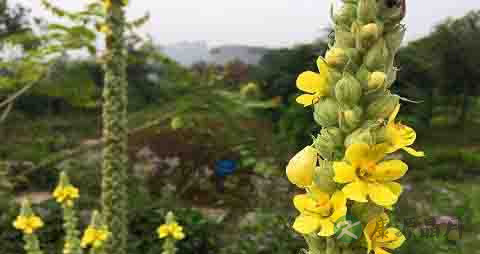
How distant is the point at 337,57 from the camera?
0.72 meters

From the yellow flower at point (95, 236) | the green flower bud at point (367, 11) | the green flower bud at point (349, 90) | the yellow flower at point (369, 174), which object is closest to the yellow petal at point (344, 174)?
the yellow flower at point (369, 174)

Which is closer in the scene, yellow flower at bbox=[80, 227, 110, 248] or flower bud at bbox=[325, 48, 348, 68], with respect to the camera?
flower bud at bbox=[325, 48, 348, 68]

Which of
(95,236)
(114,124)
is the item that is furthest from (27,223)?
(114,124)

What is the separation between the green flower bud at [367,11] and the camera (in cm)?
70

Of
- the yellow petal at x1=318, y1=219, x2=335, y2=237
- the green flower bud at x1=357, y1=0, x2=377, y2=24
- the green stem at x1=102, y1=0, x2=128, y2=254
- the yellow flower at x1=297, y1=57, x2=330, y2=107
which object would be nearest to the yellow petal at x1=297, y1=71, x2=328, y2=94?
the yellow flower at x1=297, y1=57, x2=330, y2=107

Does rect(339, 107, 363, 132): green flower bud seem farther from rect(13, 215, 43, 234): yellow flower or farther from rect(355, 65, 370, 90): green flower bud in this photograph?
rect(13, 215, 43, 234): yellow flower

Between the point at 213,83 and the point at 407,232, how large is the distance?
1.52 m

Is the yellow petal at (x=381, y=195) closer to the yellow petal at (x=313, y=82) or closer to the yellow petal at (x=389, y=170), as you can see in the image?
the yellow petal at (x=389, y=170)

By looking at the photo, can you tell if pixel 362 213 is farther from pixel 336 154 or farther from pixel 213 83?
pixel 213 83

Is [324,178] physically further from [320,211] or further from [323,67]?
[323,67]

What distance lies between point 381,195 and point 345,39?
9.8 inches

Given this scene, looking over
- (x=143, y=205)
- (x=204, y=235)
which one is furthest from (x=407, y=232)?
(x=143, y=205)

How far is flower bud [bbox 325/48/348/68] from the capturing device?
2.36 ft

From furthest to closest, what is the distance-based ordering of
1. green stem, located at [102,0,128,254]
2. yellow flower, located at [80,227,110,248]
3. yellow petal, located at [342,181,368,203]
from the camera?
1. green stem, located at [102,0,128,254]
2. yellow flower, located at [80,227,110,248]
3. yellow petal, located at [342,181,368,203]
